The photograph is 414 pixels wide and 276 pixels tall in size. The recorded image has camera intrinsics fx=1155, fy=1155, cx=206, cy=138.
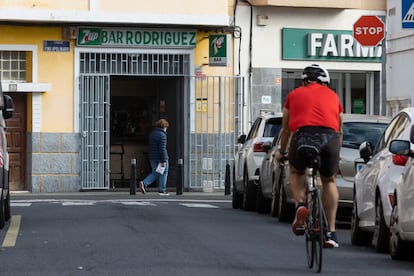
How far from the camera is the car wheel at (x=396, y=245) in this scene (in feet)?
35.2

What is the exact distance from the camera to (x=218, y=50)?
96.6 ft

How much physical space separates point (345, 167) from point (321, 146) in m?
5.41

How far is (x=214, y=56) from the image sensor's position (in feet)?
Answer: 96.7

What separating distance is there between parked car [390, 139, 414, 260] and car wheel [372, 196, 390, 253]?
453 millimetres

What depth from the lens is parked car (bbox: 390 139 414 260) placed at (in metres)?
10.4

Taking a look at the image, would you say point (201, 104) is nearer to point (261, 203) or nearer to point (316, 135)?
point (261, 203)

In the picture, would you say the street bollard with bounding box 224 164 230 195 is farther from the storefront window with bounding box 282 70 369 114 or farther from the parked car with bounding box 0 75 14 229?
the parked car with bounding box 0 75 14 229

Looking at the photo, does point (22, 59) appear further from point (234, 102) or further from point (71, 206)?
point (71, 206)

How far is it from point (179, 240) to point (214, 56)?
17507mm

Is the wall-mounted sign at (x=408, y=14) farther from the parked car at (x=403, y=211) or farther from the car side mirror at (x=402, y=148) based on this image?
the car side mirror at (x=402, y=148)

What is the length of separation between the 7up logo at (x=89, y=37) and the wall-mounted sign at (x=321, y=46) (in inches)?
193

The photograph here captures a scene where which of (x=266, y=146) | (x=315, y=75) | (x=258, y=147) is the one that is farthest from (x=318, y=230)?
(x=258, y=147)

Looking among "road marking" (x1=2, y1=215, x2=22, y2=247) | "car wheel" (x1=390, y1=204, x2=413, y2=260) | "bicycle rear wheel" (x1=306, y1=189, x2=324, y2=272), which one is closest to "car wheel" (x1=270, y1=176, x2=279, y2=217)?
"road marking" (x1=2, y1=215, x2=22, y2=247)

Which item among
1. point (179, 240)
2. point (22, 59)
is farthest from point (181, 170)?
point (179, 240)
